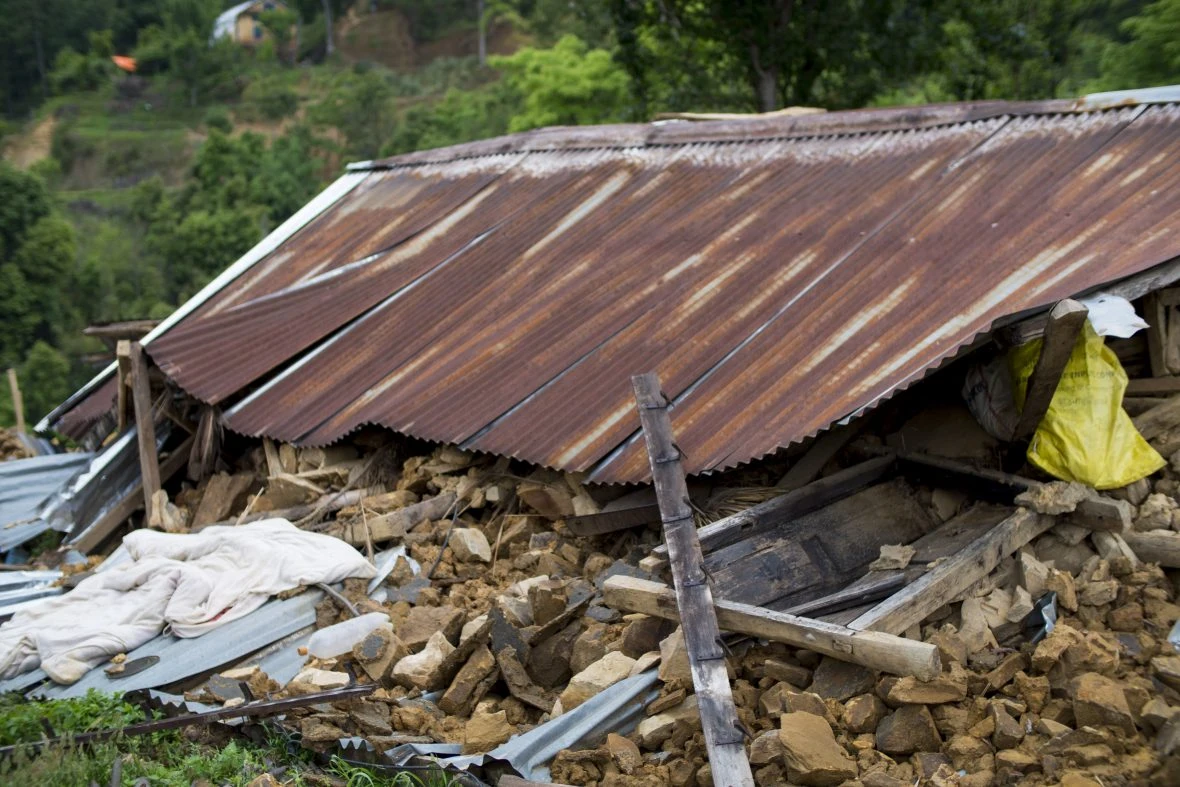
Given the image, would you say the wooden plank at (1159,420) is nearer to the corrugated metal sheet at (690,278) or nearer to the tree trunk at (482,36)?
the corrugated metal sheet at (690,278)

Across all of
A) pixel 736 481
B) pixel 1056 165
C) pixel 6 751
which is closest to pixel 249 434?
pixel 6 751

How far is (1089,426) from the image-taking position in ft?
18.7

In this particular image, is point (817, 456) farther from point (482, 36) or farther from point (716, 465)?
point (482, 36)

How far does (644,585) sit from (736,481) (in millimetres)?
1200

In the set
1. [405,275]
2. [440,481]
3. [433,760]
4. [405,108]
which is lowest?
[433,760]

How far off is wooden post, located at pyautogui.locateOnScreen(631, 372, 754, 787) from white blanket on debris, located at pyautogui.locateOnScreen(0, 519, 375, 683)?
8.06ft

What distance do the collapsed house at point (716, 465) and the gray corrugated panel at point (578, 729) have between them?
0.02 metres

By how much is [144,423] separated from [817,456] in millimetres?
5765

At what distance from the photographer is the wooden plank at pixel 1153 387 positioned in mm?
6016

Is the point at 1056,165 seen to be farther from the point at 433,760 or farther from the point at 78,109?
the point at 78,109

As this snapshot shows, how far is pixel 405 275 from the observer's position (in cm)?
1031


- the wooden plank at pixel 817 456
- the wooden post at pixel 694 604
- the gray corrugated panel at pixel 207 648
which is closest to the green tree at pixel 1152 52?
the wooden plank at pixel 817 456

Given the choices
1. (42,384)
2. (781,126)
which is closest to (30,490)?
(781,126)

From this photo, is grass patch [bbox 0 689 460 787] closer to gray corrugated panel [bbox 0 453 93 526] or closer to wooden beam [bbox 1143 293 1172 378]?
wooden beam [bbox 1143 293 1172 378]
